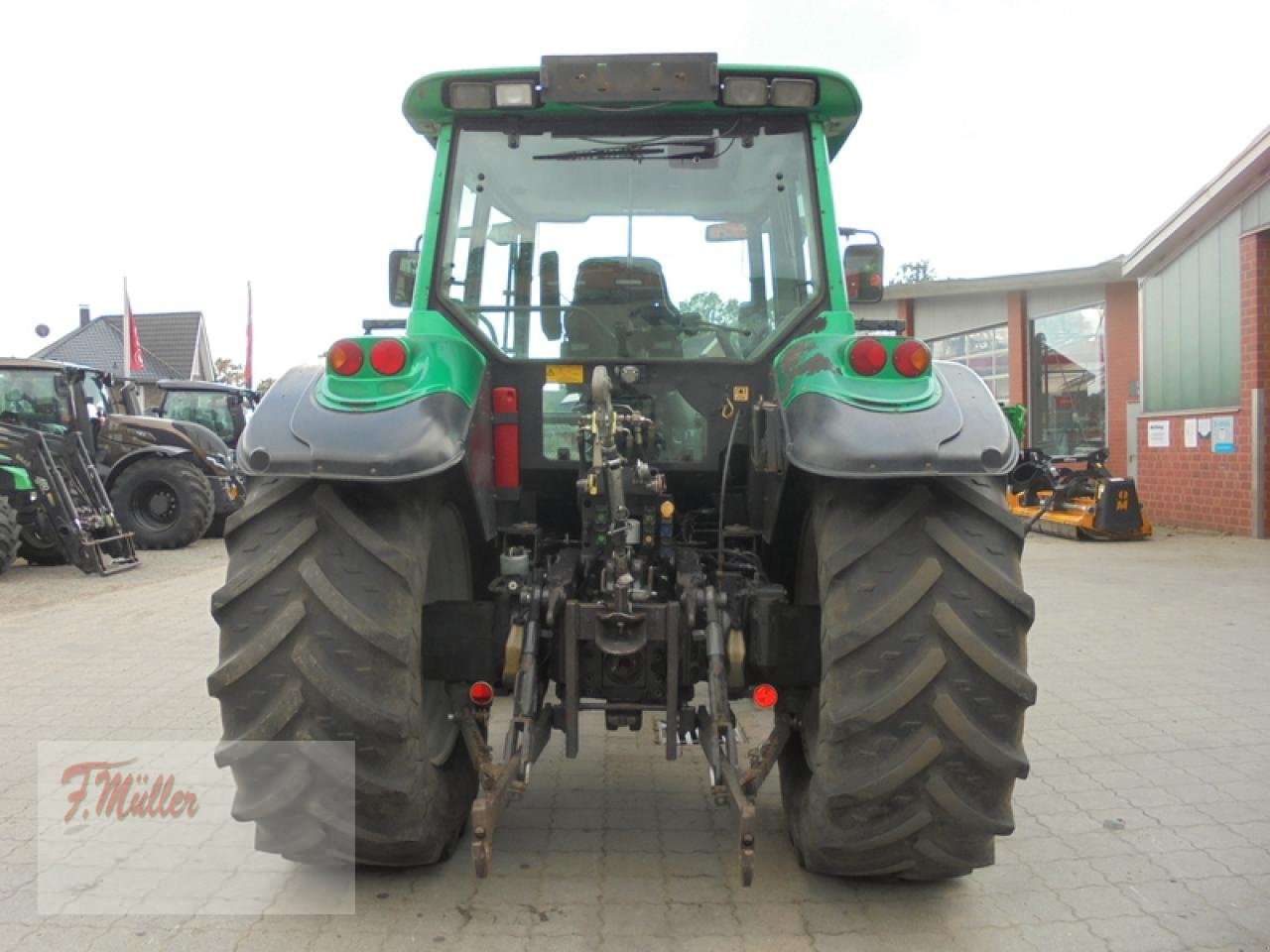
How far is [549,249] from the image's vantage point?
12.5 feet

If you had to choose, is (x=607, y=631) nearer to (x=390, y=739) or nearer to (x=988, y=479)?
(x=390, y=739)

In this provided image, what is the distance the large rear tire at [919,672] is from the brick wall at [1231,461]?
38.5ft

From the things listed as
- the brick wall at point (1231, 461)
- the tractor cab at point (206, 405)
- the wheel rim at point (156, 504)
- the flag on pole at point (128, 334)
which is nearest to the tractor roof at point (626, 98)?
the brick wall at point (1231, 461)

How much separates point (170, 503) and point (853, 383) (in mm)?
13232

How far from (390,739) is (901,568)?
1.42 m

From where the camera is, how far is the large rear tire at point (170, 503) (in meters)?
13.9

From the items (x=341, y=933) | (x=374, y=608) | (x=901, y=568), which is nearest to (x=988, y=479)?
(x=901, y=568)

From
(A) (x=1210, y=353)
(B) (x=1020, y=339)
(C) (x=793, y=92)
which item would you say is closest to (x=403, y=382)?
(C) (x=793, y=92)

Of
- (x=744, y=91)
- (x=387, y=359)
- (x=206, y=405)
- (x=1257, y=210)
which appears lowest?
(x=387, y=359)

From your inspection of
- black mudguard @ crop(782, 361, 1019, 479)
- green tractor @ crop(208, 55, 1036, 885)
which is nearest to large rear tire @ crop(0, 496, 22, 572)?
green tractor @ crop(208, 55, 1036, 885)

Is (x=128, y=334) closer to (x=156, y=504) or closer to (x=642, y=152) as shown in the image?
(x=156, y=504)

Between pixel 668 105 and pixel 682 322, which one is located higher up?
pixel 668 105

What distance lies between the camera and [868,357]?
2902 millimetres

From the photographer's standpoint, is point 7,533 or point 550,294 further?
point 7,533
